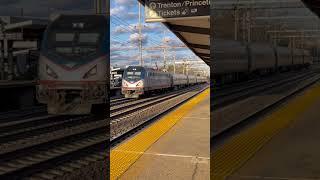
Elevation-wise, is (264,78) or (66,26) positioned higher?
(66,26)

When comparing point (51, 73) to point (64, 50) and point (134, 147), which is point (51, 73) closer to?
point (64, 50)

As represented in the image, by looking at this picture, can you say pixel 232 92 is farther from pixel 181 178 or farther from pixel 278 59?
pixel 181 178

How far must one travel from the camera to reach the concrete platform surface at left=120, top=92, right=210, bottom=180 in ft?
19.3

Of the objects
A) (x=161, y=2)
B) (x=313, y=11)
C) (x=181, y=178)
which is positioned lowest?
(x=181, y=178)

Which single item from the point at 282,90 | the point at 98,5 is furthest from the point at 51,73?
the point at 282,90

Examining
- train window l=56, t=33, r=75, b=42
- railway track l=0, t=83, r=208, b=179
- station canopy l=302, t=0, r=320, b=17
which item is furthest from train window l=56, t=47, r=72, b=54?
station canopy l=302, t=0, r=320, b=17

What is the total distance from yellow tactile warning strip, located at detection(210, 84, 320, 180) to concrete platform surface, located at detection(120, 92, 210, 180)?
31 centimetres

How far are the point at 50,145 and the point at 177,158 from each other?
2434 millimetres

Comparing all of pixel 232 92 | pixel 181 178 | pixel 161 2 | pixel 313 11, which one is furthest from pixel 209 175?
pixel 161 2

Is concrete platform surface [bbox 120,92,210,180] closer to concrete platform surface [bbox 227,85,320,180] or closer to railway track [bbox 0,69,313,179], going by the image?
railway track [bbox 0,69,313,179]

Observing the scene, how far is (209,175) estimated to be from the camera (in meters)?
5.77

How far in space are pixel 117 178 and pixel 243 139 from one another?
6.24 feet

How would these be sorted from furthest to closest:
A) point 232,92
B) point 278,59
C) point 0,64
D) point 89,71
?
point 0,64
point 89,71
point 232,92
point 278,59

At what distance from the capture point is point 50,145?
7648 millimetres
